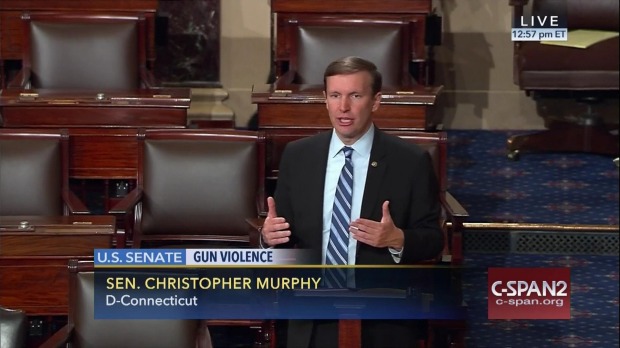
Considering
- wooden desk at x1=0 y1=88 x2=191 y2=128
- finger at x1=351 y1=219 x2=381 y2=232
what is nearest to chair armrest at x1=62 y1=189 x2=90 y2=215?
wooden desk at x1=0 y1=88 x2=191 y2=128

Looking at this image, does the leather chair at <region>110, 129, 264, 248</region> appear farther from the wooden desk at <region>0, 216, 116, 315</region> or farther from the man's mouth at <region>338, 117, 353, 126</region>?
the man's mouth at <region>338, 117, 353, 126</region>

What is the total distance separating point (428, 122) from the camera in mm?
1553

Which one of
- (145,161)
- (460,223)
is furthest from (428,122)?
(145,161)

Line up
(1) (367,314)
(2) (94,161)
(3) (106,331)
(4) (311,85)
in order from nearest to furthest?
(1) (367,314), (3) (106,331), (2) (94,161), (4) (311,85)

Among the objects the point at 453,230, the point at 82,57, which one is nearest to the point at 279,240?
the point at 453,230

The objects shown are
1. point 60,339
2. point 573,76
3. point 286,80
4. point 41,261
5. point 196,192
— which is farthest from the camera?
point 286,80

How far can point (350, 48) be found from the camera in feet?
5.50

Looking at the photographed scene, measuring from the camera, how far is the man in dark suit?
1095 millimetres

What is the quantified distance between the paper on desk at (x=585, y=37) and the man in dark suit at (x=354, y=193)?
31cm

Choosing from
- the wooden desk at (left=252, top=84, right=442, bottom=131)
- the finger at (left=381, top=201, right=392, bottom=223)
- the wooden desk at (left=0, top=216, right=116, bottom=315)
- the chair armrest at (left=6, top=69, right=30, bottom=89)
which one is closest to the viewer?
the finger at (left=381, top=201, right=392, bottom=223)

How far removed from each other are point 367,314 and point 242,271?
146mm

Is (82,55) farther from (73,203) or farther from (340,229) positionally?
(340,229)

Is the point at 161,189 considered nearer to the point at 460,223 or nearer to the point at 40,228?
the point at 40,228

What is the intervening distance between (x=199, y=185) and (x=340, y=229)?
339 millimetres
